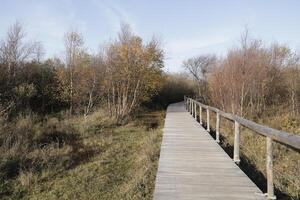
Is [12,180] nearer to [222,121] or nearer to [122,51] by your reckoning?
[222,121]

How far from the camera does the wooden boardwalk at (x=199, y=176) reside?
5320mm

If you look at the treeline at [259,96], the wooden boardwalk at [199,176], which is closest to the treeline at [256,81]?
the treeline at [259,96]

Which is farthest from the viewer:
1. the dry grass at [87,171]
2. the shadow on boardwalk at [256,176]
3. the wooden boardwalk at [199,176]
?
the dry grass at [87,171]

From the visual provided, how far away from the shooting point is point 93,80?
2269 cm

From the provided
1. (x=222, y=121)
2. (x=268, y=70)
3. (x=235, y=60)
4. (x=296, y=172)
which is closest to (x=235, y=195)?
(x=296, y=172)

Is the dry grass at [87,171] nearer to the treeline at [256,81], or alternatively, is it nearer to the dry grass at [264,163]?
the dry grass at [264,163]

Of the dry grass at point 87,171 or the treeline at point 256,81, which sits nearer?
the dry grass at point 87,171

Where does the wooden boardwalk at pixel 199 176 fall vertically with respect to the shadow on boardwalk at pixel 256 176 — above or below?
above

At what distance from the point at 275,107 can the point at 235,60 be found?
22.3ft

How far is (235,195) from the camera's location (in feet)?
17.1

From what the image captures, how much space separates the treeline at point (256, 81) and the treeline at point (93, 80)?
175 inches

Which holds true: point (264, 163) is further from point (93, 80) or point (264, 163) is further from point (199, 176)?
point (93, 80)

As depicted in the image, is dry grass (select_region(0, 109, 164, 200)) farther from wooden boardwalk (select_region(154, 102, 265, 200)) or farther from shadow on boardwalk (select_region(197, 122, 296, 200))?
shadow on boardwalk (select_region(197, 122, 296, 200))

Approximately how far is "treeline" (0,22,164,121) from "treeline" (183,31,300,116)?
4455mm
